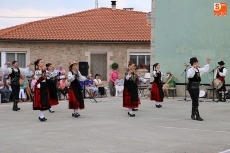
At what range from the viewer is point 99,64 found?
113ft

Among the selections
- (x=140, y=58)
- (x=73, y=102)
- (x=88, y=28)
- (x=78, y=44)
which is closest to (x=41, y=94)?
→ (x=73, y=102)

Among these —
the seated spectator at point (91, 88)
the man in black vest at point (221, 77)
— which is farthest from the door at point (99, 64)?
the man in black vest at point (221, 77)

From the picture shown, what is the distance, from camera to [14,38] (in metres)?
32.6

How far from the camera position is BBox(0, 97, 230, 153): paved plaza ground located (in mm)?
10148

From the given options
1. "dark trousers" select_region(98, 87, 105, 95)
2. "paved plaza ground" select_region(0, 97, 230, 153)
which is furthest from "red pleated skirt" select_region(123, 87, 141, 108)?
"dark trousers" select_region(98, 87, 105, 95)

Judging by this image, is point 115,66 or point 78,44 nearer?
point 115,66

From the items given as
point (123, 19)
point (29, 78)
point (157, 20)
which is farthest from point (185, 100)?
point (123, 19)

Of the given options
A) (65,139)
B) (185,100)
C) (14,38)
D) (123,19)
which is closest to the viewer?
(65,139)

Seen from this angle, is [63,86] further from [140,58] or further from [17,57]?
[140,58]

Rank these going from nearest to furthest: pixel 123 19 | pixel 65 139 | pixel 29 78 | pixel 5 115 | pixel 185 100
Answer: pixel 65 139 → pixel 5 115 → pixel 185 100 → pixel 29 78 → pixel 123 19

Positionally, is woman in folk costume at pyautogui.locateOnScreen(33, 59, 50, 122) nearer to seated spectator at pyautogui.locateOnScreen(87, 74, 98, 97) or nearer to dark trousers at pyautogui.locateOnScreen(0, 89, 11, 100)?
dark trousers at pyautogui.locateOnScreen(0, 89, 11, 100)

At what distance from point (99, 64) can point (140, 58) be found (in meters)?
2.70

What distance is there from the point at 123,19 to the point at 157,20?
12.9 meters

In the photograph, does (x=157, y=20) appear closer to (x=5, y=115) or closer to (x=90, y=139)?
(x=5, y=115)
